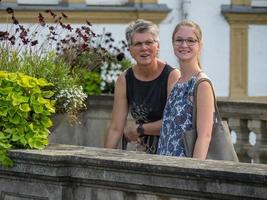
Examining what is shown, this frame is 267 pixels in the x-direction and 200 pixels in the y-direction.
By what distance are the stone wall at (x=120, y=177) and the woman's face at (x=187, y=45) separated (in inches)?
29.5

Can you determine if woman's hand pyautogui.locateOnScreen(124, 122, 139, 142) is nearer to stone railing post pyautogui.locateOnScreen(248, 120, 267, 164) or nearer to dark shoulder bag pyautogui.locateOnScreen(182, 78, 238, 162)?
dark shoulder bag pyautogui.locateOnScreen(182, 78, 238, 162)

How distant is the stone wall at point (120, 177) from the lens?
546cm

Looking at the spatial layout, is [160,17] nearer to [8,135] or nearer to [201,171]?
[8,135]

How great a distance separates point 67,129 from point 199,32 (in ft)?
18.7

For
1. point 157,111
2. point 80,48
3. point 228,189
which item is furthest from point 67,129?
point 228,189

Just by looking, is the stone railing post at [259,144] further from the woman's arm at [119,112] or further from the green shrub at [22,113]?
the green shrub at [22,113]

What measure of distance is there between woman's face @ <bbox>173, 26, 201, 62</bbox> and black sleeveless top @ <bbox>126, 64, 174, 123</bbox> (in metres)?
0.55

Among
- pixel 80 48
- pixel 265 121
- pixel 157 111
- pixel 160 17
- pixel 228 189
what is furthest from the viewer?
pixel 160 17

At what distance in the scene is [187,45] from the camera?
6.95 m

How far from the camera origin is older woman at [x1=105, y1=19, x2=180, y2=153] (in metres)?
7.41

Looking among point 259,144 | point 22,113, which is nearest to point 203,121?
point 22,113

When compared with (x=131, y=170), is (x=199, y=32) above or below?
above

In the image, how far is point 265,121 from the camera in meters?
11.2

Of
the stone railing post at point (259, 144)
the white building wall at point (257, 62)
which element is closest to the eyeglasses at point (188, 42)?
the stone railing post at point (259, 144)
